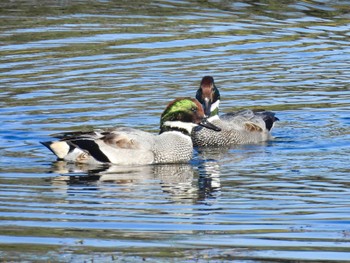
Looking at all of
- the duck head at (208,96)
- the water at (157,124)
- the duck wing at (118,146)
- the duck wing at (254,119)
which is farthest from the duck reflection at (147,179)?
the duck head at (208,96)

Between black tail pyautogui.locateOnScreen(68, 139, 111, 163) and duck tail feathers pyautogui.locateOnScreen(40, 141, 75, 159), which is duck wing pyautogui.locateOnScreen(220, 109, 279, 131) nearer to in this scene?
black tail pyautogui.locateOnScreen(68, 139, 111, 163)

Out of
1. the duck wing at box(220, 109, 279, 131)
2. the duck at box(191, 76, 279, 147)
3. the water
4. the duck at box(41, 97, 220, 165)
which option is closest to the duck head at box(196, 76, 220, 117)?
the duck at box(191, 76, 279, 147)

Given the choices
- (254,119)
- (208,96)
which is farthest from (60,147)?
(254,119)

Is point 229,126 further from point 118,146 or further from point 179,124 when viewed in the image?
point 118,146

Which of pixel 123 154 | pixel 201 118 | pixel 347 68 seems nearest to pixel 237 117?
pixel 201 118

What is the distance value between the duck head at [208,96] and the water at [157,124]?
782mm

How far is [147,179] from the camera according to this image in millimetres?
12875

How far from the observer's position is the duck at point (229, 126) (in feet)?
52.1

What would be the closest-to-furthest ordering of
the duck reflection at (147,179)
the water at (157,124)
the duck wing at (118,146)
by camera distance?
the water at (157,124)
the duck reflection at (147,179)
the duck wing at (118,146)

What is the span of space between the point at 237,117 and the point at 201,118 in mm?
1672

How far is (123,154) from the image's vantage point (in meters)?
13.8

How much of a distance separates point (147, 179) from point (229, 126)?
132 inches

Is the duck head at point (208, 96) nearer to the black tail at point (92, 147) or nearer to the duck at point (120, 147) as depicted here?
the duck at point (120, 147)

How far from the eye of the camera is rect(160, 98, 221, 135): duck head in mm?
14445
